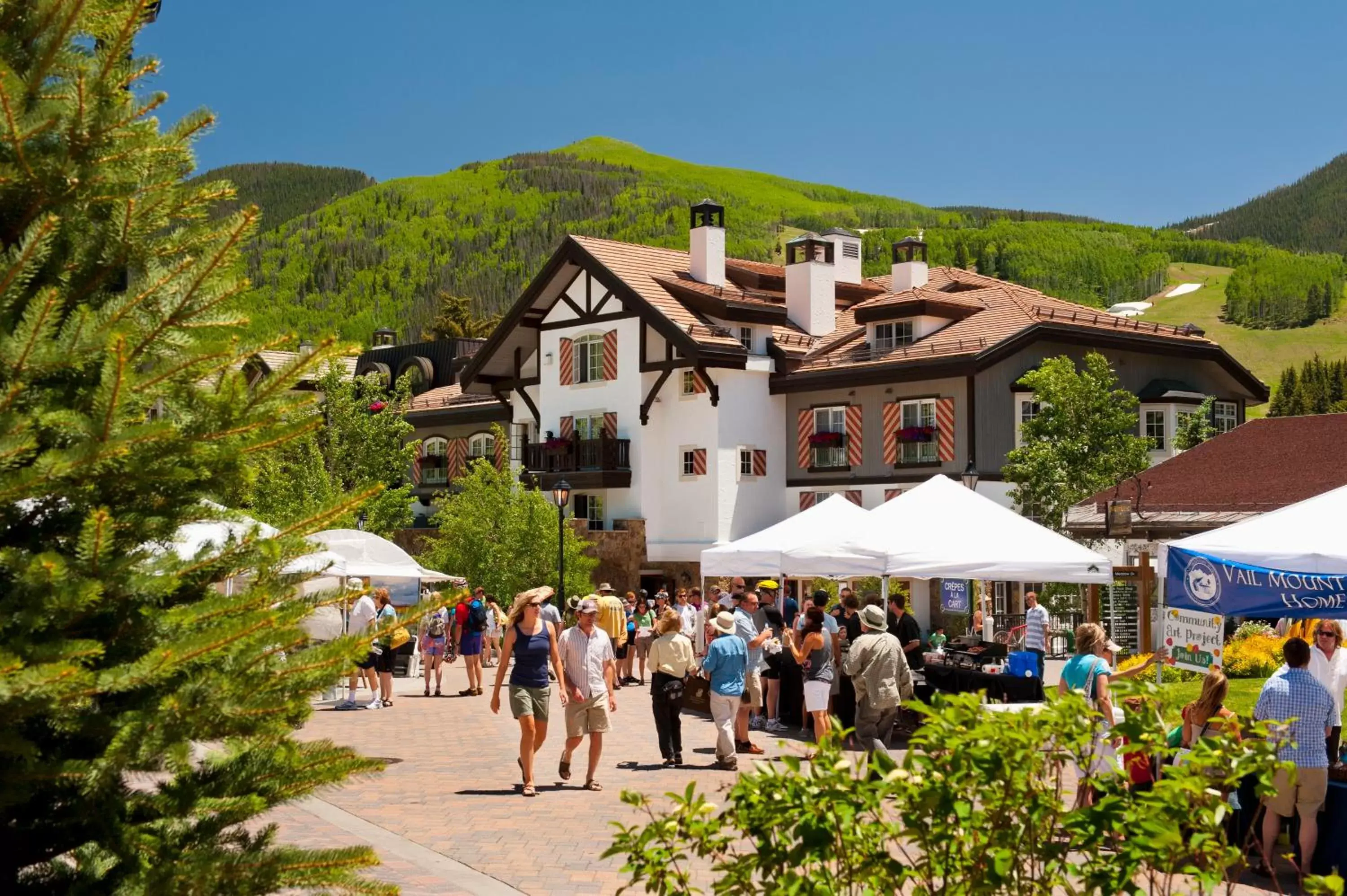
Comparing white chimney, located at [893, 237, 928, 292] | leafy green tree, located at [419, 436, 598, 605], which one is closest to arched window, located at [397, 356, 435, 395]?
leafy green tree, located at [419, 436, 598, 605]

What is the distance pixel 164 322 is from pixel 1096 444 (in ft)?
116

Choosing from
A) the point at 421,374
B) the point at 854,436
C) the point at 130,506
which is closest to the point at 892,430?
the point at 854,436

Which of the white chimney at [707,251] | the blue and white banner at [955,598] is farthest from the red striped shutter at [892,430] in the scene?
the blue and white banner at [955,598]

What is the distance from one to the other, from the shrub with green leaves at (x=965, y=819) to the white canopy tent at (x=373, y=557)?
62.7 feet

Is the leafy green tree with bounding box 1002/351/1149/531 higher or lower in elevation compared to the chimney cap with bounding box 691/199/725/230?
lower

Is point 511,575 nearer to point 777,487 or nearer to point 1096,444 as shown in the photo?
point 777,487

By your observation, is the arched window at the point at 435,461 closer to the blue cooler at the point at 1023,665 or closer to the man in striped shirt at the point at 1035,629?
the man in striped shirt at the point at 1035,629

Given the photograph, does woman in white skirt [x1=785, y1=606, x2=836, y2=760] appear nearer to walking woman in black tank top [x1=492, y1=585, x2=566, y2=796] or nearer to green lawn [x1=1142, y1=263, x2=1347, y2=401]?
walking woman in black tank top [x1=492, y1=585, x2=566, y2=796]

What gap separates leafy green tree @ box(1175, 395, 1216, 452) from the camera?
142 ft

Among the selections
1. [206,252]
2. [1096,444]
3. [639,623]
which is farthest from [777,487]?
[206,252]

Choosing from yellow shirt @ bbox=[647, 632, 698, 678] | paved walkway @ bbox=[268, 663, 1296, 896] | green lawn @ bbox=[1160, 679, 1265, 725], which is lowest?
paved walkway @ bbox=[268, 663, 1296, 896]

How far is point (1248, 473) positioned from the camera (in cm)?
2948

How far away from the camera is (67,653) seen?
3736mm

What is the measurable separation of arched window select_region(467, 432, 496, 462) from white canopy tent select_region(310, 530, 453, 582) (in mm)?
28650
